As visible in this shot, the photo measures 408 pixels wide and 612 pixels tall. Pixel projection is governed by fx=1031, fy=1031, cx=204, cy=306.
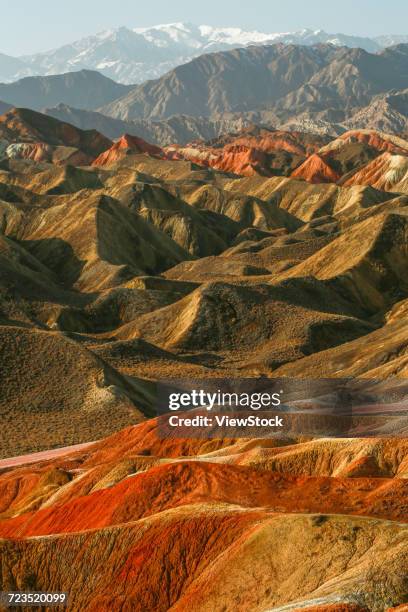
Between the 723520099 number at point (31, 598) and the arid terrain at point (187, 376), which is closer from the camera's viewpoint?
the arid terrain at point (187, 376)

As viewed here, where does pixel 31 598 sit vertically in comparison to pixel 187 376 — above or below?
below

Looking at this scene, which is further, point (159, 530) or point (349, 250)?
point (349, 250)

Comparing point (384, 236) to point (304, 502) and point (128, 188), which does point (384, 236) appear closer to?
point (128, 188)

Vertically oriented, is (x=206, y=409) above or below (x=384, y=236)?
below

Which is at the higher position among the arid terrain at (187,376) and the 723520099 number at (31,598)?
the arid terrain at (187,376)

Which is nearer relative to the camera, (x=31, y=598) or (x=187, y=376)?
(x=31, y=598)

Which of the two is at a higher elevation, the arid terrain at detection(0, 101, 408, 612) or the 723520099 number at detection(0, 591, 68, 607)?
the arid terrain at detection(0, 101, 408, 612)

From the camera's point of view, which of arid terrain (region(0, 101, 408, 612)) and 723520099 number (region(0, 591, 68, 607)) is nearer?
arid terrain (region(0, 101, 408, 612))

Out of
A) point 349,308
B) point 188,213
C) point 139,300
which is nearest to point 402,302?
point 349,308
